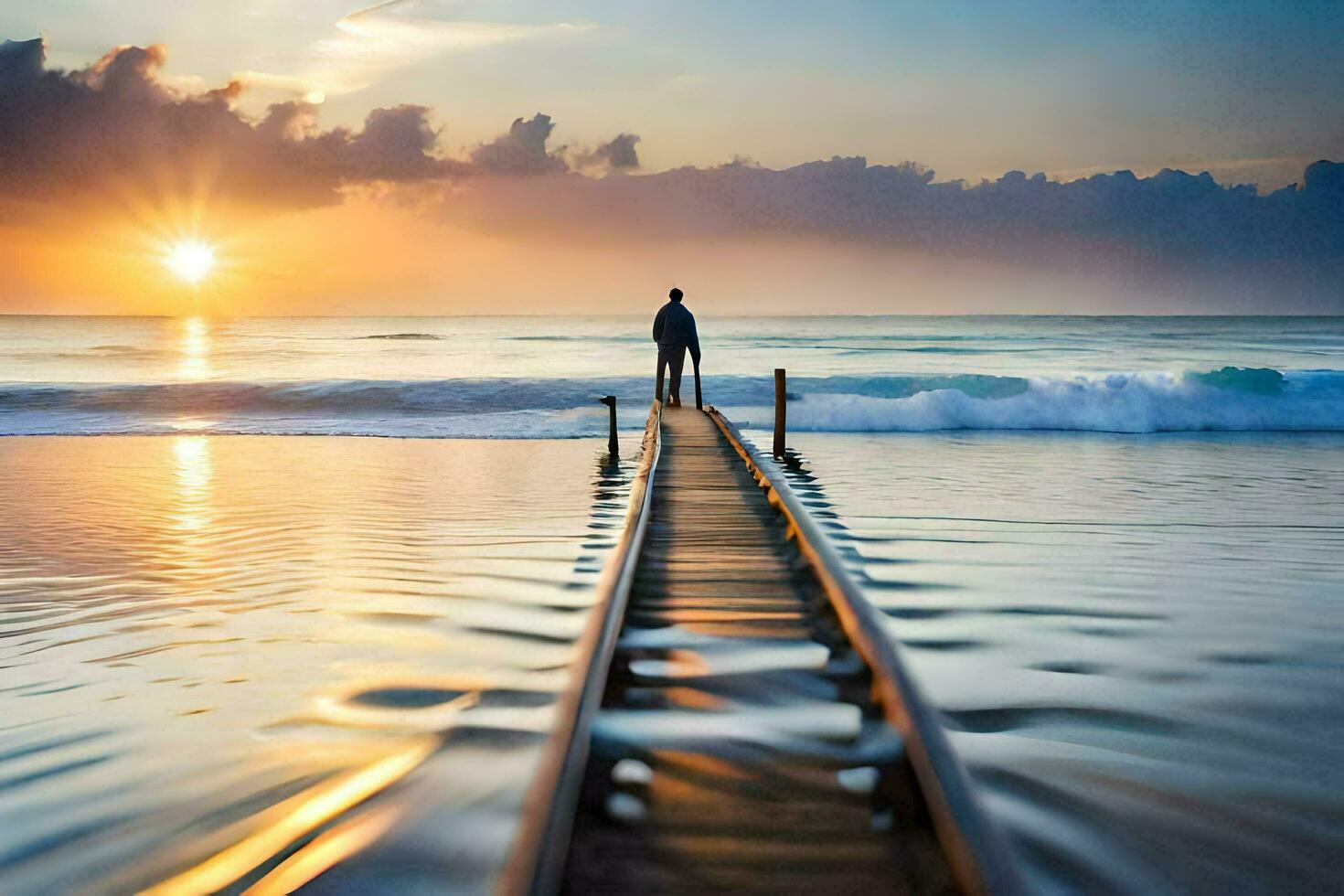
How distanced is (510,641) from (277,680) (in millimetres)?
1128

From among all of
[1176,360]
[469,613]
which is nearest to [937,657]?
[469,613]

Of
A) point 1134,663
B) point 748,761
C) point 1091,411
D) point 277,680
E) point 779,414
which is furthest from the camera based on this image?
point 1091,411

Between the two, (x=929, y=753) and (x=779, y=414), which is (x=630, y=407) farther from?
(x=929, y=753)

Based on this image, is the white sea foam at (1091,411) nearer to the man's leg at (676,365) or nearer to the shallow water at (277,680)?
the man's leg at (676,365)

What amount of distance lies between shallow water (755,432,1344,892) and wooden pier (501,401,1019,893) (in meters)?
0.40

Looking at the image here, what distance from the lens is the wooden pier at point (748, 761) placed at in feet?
7.68

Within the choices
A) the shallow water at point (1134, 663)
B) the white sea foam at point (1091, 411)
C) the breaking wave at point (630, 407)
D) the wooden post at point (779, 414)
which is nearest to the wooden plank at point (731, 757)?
the shallow water at point (1134, 663)

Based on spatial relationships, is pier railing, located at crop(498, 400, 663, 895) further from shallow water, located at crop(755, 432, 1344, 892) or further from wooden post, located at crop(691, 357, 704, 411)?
wooden post, located at crop(691, 357, 704, 411)

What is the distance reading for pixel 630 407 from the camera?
84.3 ft

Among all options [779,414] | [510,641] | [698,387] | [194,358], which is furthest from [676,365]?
[194,358]

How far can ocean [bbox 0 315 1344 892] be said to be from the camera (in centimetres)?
290

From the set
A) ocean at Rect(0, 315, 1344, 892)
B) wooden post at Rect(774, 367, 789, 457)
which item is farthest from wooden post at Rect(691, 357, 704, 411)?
wooden post at Rect(774, 367, 789, 457)

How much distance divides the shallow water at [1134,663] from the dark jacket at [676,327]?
192 inches

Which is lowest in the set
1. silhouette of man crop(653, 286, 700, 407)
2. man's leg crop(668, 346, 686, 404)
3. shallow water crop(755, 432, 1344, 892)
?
shallow water crop(755, 432, 1344, 892)
